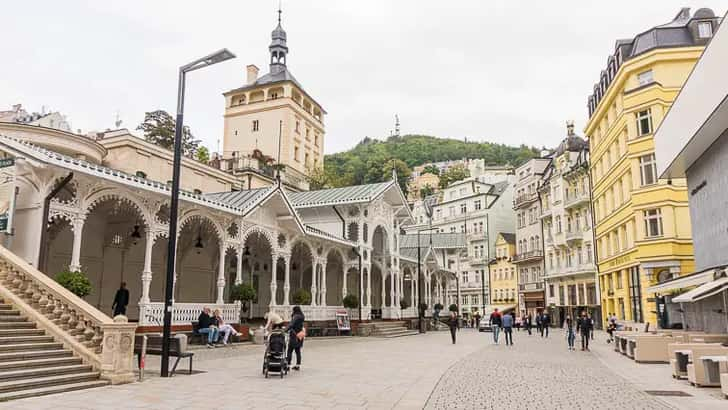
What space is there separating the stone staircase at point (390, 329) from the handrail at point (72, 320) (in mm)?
20041

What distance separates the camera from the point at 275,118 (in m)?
63.4

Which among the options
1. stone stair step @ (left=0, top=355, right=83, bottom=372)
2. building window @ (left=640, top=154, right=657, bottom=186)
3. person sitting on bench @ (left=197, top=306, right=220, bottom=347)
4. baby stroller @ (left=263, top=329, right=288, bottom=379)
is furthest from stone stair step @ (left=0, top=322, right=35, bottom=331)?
building window @ (left=640, top=154, right=657, bottom=186)

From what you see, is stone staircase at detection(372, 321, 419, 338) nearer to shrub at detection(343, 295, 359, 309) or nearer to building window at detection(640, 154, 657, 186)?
shrub at detection(343, 295, 359, 309)

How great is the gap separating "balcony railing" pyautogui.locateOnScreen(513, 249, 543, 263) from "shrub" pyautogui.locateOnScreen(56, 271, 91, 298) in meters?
45.7

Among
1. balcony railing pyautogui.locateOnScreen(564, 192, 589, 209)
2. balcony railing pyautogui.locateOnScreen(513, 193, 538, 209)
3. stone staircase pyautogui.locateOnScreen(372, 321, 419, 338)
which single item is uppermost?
balcony railing pyautogui.locateOnScreen(513, 193, 538, 209)

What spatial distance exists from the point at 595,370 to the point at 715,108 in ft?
25.7

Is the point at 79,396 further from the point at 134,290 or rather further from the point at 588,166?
the point at 588,166

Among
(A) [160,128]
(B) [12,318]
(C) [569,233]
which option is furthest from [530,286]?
(B) [12,318]

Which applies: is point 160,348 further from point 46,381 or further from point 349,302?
point 349,302

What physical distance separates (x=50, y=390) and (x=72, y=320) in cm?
→ 244

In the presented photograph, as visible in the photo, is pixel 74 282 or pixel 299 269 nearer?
pixel 74 282

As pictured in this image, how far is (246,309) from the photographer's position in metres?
27.2

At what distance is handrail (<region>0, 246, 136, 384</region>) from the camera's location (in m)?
10.6

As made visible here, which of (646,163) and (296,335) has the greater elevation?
(646,163)
